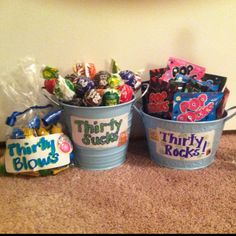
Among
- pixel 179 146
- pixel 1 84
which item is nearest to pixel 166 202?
pixel 179 146

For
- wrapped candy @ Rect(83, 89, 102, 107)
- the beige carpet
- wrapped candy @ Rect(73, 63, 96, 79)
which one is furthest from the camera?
wrapped candy @ Rect(73, 63, 96, 79)

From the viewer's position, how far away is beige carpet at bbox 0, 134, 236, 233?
60 centimetres

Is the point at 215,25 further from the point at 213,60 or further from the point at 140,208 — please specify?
the point at 140,208

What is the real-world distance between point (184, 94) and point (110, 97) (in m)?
0.20

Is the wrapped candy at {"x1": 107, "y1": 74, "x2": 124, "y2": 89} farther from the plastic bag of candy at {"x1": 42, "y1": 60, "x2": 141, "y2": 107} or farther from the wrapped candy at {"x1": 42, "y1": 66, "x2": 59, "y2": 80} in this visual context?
the wrapped candy at {"x1": 42, "y1": 66, "x2": 59, "y2": 80}

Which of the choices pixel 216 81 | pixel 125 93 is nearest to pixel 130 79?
pixel 125 93

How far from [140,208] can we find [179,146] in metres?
0.23

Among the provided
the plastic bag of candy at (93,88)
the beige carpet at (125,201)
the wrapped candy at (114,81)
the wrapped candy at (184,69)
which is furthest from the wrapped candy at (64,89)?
the wrapped candy at (184,69)

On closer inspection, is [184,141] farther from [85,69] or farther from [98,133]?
[85,69]

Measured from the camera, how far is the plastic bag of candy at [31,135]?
0.77 meters

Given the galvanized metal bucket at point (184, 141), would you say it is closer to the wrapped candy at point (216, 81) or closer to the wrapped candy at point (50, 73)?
the wrapped candy at point (216, 81)

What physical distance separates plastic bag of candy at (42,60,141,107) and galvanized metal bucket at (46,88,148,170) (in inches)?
0.7

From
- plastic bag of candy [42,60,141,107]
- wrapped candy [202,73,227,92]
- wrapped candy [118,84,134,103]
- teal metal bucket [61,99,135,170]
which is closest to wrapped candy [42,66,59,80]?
plastic bag of candy [42,60,141,107]

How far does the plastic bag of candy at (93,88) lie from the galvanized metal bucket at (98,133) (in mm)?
18
